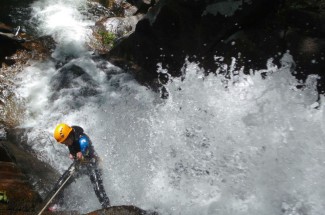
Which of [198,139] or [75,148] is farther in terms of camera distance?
[198,139]

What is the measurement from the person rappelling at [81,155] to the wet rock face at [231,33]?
3304 millimetres

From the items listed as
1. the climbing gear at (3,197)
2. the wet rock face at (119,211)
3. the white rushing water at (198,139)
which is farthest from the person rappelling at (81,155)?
the wet rock face at (119,211)

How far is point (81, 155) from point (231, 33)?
15.0 feet

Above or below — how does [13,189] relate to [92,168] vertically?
above

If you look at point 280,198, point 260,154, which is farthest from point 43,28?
point 280,198

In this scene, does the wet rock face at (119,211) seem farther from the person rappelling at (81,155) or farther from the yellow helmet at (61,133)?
the yellow helmet at (61,133)

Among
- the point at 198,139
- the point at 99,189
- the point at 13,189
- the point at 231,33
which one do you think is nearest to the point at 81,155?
the point at 99,189

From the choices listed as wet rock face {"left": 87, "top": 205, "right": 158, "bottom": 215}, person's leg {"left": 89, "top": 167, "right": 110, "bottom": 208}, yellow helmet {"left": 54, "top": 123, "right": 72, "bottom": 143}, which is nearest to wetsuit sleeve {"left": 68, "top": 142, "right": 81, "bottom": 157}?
yellow helmet {"left": 54, "top": 123, "right": 72, "bottom": 143}

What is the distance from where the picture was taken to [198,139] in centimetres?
786

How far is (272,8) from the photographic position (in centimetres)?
771

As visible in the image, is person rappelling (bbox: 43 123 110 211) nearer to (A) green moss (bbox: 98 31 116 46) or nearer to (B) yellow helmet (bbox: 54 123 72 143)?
(B) yellow helmet (bbox: 54 123 72 143)

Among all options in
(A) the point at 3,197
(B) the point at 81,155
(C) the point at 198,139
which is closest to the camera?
(A) the point at 3,197

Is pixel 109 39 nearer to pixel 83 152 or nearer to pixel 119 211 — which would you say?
pixel 83 152

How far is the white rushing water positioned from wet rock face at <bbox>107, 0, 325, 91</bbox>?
0.29m
